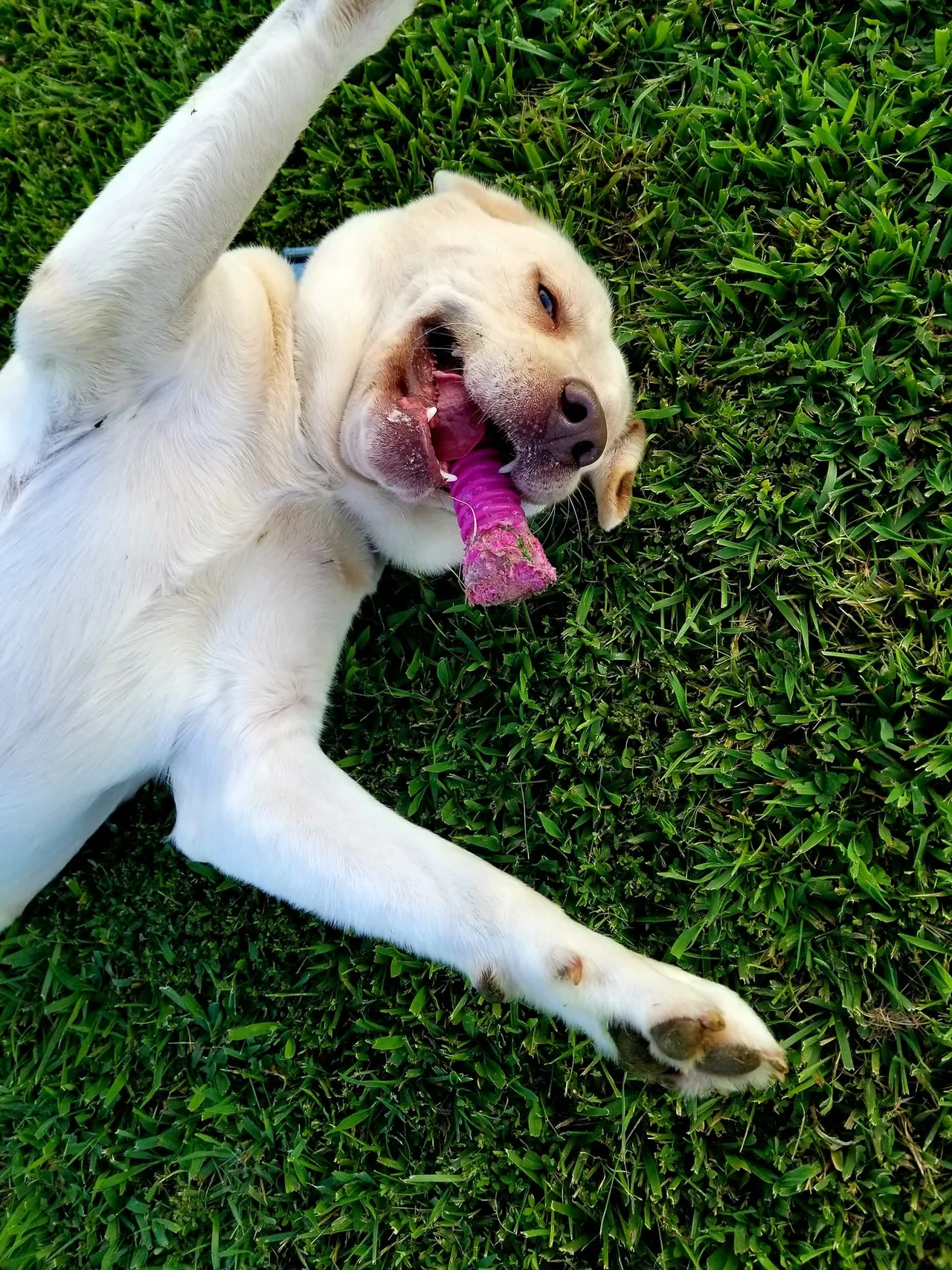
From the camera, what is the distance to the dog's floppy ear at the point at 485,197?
318 centimetres

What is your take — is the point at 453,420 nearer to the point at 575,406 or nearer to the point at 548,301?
the point at 575,406

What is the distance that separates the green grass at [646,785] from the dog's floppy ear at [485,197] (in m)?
0.50

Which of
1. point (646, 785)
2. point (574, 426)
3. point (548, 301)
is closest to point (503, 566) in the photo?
point (574, 426)

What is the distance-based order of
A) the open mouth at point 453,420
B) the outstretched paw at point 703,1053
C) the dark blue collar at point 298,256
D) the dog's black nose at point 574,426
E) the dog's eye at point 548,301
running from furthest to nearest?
the dark blue collar at point 298,256 < the dog's eye at point 548,301 < the open mouth at point 453,420 < the dog's black nose at point 574,426 < the outstretched paw at point 703,1053

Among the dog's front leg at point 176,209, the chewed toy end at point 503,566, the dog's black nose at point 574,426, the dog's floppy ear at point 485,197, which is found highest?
the dog's front leg at point 176,209

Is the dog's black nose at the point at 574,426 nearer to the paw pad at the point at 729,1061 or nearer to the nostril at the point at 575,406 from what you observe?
the nostril at the point at 575,406

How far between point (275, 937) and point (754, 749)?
200 centimetres

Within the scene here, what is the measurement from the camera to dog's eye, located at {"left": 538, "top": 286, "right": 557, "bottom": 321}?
116 inches

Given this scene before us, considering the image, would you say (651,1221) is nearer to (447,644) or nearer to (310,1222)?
(310,1222)

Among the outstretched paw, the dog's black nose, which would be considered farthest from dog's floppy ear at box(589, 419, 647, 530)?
the outstretched paw

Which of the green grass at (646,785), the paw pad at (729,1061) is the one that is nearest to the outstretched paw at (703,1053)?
the paw pad at (729,1061)

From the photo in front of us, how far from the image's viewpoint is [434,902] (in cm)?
260

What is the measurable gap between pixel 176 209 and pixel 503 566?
1.34 m

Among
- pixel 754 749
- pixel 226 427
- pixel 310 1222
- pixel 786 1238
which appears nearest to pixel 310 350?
pixel 226 427
